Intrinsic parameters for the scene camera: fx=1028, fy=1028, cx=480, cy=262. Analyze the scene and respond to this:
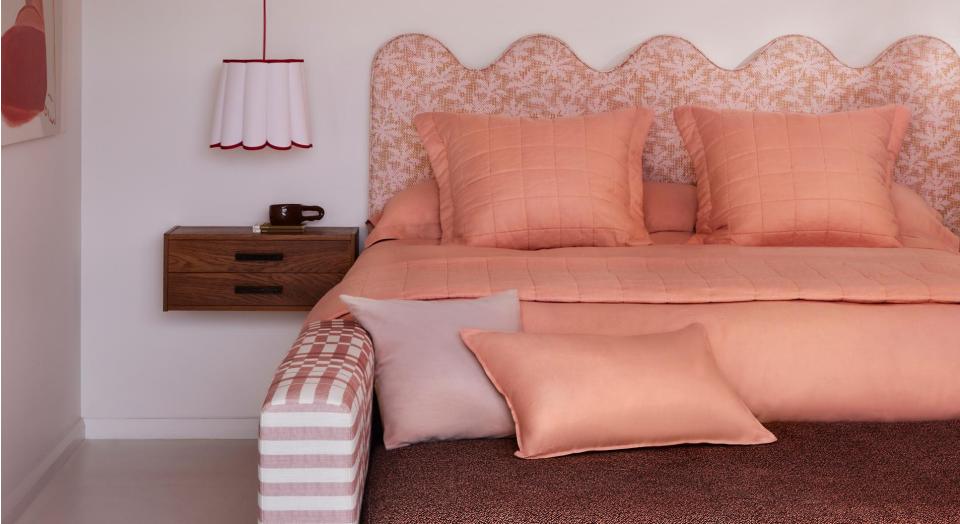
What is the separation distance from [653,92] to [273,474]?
231 cm

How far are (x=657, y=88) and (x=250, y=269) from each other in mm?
1472

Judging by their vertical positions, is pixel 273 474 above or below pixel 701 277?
below

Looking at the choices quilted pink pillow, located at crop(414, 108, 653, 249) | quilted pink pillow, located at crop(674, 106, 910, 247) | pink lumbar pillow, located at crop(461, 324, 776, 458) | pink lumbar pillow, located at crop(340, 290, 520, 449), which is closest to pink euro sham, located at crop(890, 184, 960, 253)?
quilted pink pillow, located at crop(674, 106, 910, 247)

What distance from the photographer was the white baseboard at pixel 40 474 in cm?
274

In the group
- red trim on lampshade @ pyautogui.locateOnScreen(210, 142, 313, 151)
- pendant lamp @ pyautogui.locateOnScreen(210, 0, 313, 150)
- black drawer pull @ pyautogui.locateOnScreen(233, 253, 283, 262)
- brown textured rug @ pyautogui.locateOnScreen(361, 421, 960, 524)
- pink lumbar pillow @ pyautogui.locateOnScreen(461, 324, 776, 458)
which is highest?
pendant lamp @ pyautogui.locateOnScreen(210, 0, 313, 150)

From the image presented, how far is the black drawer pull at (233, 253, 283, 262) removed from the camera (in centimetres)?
322

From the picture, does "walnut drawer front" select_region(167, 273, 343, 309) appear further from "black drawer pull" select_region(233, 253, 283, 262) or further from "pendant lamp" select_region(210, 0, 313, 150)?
"pendant lamp" select_region(210, 0, 313, 150)

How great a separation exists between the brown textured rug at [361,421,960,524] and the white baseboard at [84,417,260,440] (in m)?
1.82

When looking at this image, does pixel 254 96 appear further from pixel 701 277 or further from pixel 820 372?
pixel 820 372

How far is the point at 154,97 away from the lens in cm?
340

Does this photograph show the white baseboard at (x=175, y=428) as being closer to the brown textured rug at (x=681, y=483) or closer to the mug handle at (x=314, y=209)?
the mug handle at (x=314, y=209)

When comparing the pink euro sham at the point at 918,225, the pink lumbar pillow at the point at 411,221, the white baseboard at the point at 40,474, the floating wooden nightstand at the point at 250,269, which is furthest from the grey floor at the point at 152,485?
the pink euro sham at the point at 918,225

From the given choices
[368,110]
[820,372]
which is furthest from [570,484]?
[368,110]

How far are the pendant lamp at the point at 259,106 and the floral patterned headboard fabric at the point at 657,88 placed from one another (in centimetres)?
31
